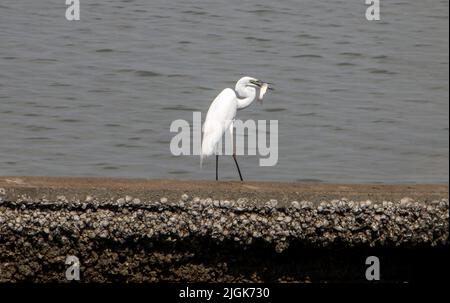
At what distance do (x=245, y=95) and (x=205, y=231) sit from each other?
2.61 metres

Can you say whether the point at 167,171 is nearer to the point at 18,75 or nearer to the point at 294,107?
the point at 294,107

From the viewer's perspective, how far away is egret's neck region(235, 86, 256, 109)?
6574 mm

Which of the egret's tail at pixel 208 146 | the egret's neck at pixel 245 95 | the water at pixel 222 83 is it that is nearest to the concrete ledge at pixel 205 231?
the egret's tail at pixel 208 146

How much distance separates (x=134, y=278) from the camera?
414cm

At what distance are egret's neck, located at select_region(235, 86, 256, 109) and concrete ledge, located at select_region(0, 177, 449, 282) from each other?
7.67ft

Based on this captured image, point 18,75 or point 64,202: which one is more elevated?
point 18,75

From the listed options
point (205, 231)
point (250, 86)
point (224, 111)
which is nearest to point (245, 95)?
point (250, 86)

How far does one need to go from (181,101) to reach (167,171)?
1907 millimetres

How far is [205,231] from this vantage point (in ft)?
13.4

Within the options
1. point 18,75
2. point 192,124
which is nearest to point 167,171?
point 192,124

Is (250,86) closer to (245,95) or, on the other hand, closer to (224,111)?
(245,95)
